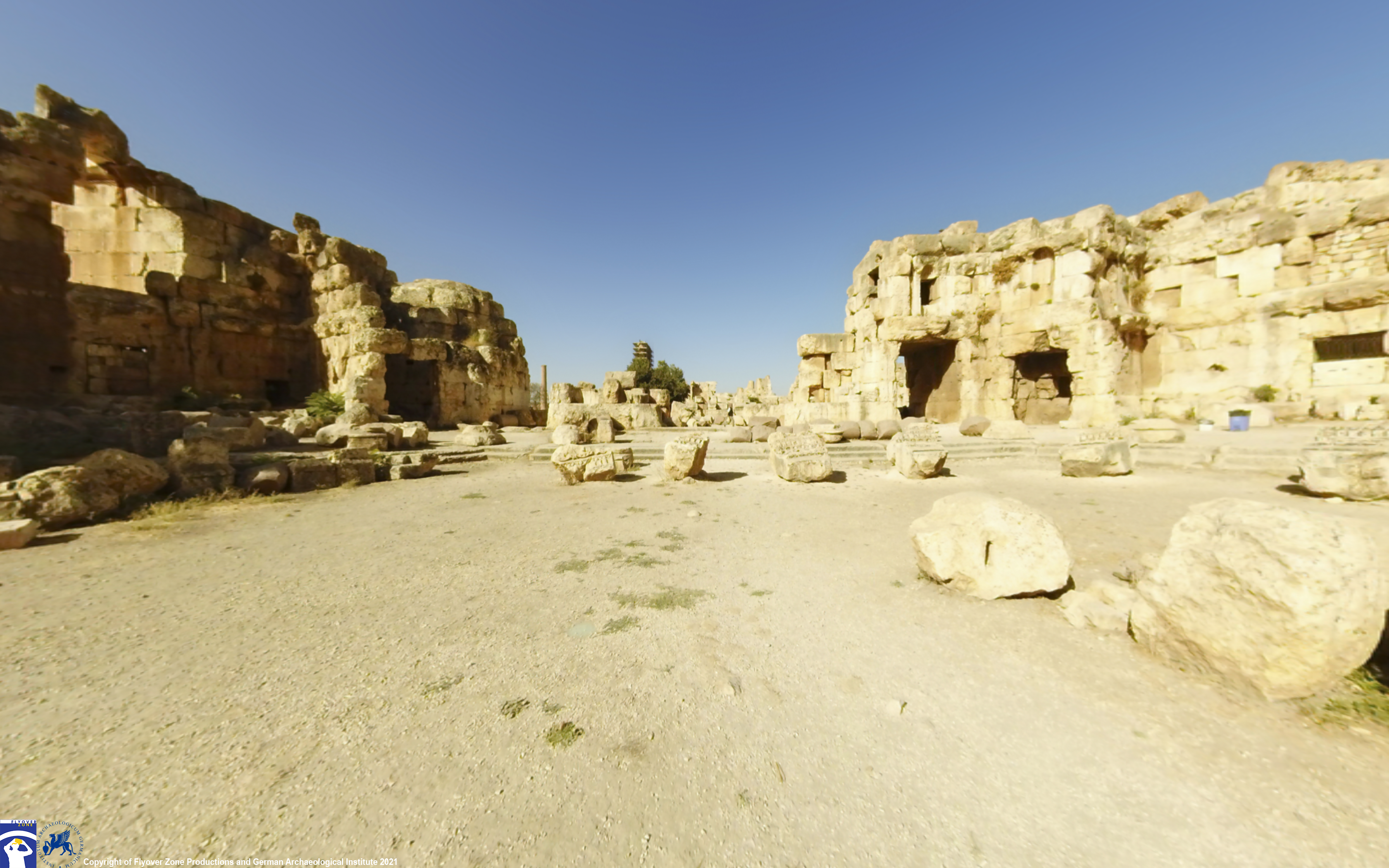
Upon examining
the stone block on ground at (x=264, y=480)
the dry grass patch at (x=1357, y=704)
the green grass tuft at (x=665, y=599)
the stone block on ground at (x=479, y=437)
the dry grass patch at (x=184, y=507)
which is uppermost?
the stone block on ground at (x=479, y=437)

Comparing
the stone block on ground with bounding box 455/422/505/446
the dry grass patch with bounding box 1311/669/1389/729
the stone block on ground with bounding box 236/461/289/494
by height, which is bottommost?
the dry grass patch with bounding box 1311/669/1389/729

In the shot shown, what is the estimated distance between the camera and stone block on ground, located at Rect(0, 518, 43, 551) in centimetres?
337

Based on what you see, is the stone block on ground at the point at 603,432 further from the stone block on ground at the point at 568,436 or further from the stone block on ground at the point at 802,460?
the stone block on ground at the point at 802,460

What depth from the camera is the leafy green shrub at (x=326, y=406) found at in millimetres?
11062

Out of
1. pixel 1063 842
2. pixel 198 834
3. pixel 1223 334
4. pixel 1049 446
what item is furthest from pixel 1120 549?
pixel 1223 334

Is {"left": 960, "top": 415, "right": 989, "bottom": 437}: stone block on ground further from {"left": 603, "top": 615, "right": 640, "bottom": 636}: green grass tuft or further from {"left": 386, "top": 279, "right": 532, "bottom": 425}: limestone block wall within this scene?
{"left": 386, "top": 279, "right": 532, "bottom": 425}: limestone block wall

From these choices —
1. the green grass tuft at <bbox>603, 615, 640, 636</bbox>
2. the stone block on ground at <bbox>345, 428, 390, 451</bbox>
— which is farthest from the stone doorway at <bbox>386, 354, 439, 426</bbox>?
the green grass tuft at <bbox>603, 615, 640, 636</bbox>

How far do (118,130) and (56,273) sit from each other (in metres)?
5.19

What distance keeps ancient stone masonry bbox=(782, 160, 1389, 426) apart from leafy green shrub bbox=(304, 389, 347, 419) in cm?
1165

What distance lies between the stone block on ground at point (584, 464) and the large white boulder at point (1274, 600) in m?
5.60

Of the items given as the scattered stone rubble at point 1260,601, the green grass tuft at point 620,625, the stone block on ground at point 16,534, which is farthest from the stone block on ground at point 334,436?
the scattered stone rubble at point 1260,601

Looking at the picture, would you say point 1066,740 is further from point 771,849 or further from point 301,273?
point 301,273

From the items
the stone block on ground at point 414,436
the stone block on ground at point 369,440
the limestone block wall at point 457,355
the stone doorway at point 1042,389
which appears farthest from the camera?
the limestone block wall at point 457,355

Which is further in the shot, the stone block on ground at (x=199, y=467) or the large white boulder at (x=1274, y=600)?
the stone block on ground at (x=199, y=467)
